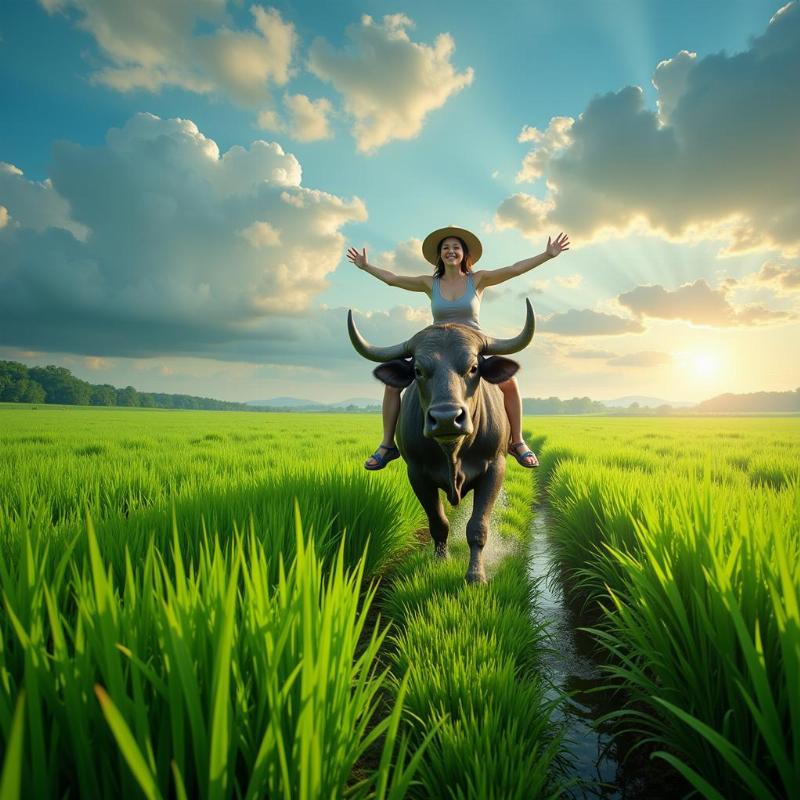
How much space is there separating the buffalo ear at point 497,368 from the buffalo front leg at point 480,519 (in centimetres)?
85

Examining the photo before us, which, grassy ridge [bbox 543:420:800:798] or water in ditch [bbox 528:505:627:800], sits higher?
grassy ridge [bbox 543:420:800:798]

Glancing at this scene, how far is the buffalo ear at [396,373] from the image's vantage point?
12.8 ft

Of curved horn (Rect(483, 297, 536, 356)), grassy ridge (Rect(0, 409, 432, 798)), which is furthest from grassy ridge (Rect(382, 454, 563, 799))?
curved horn (Rect(483, 297, 536, 356))

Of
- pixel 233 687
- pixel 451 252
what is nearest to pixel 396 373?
pixel 451 252

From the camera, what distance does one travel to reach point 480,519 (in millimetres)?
3732

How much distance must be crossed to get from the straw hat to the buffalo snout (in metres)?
2.63

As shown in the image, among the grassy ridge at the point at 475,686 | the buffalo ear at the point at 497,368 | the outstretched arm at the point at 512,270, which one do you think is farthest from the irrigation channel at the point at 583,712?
the outstretched arm at the point at 512,270

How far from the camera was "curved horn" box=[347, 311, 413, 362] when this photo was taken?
3828 millimetres

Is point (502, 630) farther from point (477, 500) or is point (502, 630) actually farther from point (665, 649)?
point (477, 500)

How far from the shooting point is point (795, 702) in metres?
1.17

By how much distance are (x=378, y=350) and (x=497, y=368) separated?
1104 mm

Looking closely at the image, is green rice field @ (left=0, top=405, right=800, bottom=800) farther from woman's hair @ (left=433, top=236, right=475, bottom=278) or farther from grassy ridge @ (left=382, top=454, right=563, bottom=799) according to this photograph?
woman's hair @ (left=433, top=236, right=475, bottom=278)

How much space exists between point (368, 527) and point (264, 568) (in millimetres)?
2900

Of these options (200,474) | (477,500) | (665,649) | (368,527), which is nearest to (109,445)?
(200,474)
